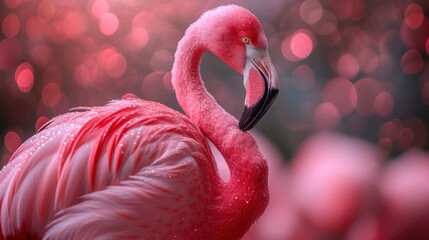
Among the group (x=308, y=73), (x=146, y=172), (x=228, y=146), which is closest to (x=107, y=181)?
(x=146, y=172)

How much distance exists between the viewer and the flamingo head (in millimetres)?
1210

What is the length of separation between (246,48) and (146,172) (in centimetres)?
34

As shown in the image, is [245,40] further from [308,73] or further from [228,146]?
[308,73]

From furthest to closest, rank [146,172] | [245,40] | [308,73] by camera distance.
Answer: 1. [308,73]
2. [245,40]
3. [146,172]

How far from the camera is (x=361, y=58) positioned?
6.22 feet

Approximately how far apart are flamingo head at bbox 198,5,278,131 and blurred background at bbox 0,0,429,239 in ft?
2.00

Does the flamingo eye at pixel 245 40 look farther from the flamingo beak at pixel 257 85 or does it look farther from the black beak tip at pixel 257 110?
the black beak tip at pixel 257 110

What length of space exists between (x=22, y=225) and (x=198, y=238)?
0.33m

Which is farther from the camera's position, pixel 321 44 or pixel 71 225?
pixel 321 44

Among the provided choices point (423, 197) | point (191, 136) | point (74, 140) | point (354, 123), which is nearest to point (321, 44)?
point (354, 123)

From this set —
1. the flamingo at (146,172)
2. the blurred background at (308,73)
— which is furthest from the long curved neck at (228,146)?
the blurred background at (308,73)

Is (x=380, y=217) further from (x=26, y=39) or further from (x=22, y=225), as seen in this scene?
(x=26, y=39)

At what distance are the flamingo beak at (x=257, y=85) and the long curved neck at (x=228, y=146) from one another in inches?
1.7

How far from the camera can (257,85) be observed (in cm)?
121
